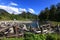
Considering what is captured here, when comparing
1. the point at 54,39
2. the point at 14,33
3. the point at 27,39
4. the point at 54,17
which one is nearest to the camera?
the point at 27,39

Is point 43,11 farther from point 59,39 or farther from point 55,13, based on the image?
point 59,39

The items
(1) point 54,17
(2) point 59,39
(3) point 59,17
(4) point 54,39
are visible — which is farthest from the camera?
(1) point 54,17

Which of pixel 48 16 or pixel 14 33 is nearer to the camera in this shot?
pixel 14 33

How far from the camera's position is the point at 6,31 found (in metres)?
16.5

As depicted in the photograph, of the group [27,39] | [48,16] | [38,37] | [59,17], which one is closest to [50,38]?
[38,37]

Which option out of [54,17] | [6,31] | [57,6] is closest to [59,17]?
[54,17]

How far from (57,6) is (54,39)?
84.7 metres

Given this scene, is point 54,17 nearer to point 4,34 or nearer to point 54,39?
point 4,34

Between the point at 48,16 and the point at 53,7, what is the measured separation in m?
6.01

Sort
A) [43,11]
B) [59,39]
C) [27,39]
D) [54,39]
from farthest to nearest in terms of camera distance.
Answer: [43,11] → [59,39] → [54,39] → [27,39]

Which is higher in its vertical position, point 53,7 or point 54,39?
point 53,7

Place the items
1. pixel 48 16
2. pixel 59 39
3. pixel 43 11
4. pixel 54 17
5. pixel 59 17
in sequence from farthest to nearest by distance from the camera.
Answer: pixel 43 11
pixel 48 16
pixel 54 17
pixel 59 17
pixel 59 39

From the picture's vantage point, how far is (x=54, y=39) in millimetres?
9336

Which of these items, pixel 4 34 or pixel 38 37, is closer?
pixel 38 37
